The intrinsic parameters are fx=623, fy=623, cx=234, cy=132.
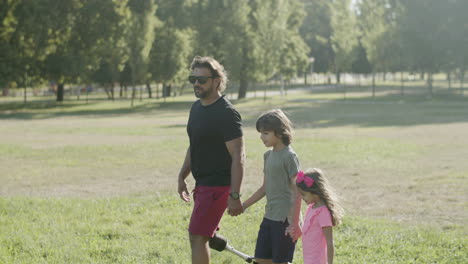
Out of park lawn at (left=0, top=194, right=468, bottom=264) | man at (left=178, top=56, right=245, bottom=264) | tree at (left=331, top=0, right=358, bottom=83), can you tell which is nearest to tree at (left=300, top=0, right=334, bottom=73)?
tree at (left=331, top=0, right=358, bottom=83)

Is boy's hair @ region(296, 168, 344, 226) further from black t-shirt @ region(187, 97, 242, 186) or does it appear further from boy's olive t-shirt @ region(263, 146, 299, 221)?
black t-shirt @ region(187, 97, 242, 186)

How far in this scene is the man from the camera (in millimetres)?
5691

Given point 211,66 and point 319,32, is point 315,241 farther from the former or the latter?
point 319,32

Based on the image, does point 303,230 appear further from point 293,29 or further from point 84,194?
point 293,29

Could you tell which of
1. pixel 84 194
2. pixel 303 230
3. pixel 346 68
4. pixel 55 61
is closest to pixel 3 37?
pixel 55 61

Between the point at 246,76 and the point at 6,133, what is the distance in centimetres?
3322

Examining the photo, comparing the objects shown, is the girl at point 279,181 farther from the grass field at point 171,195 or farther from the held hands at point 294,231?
the grass field at point 171,195

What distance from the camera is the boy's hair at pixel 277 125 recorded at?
5484mm

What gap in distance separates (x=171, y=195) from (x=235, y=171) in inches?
255

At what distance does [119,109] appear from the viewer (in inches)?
1975

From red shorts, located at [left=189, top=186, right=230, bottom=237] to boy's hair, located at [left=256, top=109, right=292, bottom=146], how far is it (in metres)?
0.77

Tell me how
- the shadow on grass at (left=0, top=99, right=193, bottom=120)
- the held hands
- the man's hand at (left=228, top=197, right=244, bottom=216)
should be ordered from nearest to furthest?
the held hands
the man's hand at (left=228, top=197, right=244, bottom=216)
the shadow on grass at (left=0, top=99, right=193, bottom=120)

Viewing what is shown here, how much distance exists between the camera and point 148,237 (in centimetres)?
838

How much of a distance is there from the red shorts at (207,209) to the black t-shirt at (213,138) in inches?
2.6
